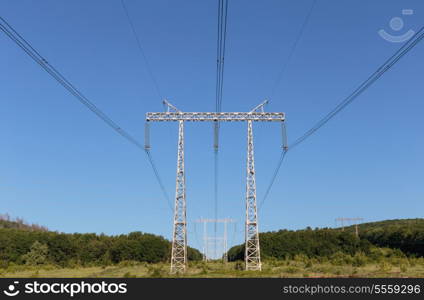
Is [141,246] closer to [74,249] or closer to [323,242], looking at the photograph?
[74,249]

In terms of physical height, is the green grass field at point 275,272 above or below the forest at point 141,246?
below

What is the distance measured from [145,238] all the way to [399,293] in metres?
113

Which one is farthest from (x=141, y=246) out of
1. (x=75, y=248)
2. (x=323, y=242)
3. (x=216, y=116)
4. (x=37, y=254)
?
(x=216, y=116)

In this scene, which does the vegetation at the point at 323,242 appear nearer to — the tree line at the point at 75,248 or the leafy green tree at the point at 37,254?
the tree line at the point at 75,248

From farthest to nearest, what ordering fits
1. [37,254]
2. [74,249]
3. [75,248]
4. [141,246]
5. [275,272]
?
[141,246]
[75,248]
[74,249]
[37,254]
[275,272]

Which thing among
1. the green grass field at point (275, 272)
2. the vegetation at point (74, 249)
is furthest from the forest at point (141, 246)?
the green grass field at point (275, 272)

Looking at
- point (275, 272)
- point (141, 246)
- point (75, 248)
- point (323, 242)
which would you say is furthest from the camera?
point (141, 246)

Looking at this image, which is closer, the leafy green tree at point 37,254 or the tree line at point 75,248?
the leafy green tree at point 37,254

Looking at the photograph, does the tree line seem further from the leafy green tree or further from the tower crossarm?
the tower crossarm

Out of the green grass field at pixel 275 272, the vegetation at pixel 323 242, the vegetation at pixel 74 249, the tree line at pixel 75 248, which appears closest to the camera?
the green grass field at pixel 275 272

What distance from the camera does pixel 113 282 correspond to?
58.9 ft

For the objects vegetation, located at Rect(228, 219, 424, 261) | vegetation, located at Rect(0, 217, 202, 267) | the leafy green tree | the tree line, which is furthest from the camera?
the tree line

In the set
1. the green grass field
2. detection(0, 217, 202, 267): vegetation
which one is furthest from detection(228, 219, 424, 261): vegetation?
the green grass field

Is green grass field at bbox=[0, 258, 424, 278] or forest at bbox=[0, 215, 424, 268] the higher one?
forest at bbox=[0, 215, 424, 268]
